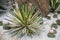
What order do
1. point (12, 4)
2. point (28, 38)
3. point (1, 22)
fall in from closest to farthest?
point (28, 38) → point (1, 22) → point (12, 4)

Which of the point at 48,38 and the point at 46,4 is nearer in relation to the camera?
the point at 48,38

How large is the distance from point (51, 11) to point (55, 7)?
26 cm

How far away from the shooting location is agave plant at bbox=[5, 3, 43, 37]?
6.04 metres

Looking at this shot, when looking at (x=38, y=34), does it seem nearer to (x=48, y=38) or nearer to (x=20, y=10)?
(x=48, y=38)

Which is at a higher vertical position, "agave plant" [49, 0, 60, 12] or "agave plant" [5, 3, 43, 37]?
"agave plant" [49, 0, 60, 12]

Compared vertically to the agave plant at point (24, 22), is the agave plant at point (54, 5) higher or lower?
higher

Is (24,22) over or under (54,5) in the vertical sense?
under

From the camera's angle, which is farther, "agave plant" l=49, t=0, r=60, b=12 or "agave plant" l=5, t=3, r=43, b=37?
"agave plant" l=49, t=0, r=60, b=12

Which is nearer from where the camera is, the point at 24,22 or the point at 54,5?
the point at 24,22

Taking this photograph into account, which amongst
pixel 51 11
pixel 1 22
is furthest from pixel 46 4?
pixel 1 22

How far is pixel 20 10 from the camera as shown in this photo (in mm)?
6340

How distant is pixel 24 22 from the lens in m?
6.23

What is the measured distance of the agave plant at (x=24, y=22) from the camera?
238 inches

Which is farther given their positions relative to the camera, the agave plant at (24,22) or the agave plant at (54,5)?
the agave plant at (54,5)
